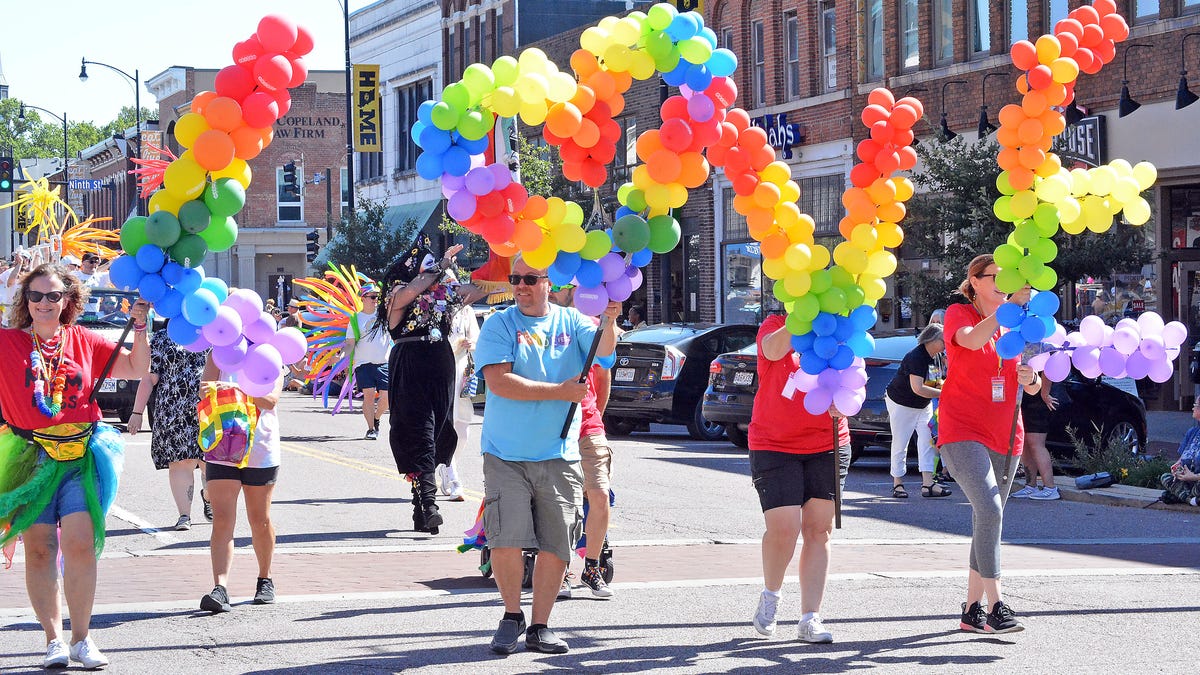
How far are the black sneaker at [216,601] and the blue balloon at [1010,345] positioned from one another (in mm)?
4082

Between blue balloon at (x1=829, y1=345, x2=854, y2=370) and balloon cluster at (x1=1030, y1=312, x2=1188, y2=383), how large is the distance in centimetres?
124

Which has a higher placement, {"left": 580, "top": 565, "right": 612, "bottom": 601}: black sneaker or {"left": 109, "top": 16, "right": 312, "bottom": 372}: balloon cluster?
{"left": 109, "top": 16, "right": 312, "bottom": 372}: balloon cluster

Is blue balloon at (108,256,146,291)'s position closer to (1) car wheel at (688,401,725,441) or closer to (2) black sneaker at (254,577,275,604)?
(2) black sneaker at (254,577,275,604)

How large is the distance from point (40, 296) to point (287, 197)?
61818 mm

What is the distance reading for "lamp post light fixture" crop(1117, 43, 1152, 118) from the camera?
21.8 metres

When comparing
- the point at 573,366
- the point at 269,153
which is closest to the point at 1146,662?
the point at 573,366

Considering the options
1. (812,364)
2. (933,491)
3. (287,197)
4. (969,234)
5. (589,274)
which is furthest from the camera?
(287,197)


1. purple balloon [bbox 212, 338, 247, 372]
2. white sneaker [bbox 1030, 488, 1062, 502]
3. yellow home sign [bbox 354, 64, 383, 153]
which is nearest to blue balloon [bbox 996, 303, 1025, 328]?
purple balloon [bbox 212, 338, 247, 372]

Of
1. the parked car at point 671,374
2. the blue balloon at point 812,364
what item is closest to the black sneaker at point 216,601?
the blue balloon at point 812,364

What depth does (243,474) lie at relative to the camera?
8086 mm

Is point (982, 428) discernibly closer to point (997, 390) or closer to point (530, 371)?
point (997, 390)

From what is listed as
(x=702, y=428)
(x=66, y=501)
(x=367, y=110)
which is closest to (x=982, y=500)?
(x=66, y=501)

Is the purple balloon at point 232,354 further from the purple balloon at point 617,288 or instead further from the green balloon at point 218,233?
the purple balloon at point 617,288

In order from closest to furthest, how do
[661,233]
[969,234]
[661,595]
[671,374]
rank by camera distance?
1. [661,233]
2. [661,595]
3. [671,374]
4. [969,234]
